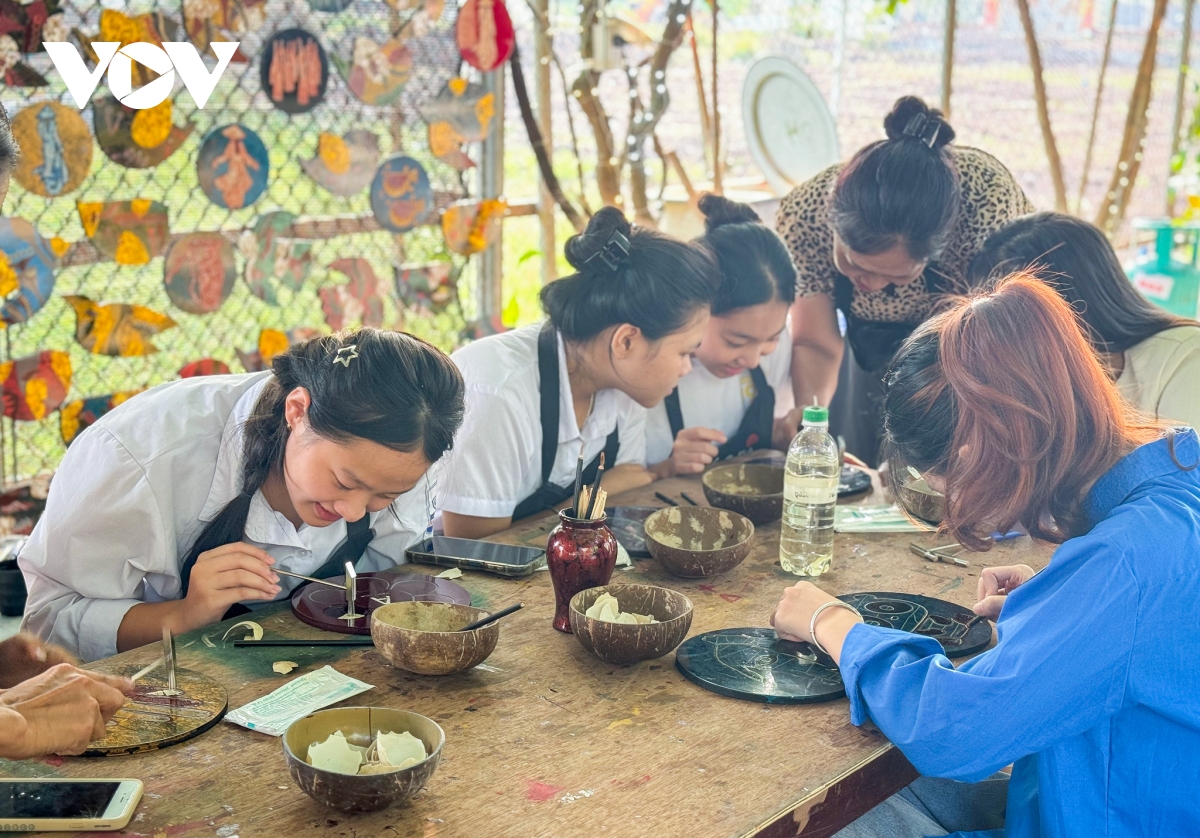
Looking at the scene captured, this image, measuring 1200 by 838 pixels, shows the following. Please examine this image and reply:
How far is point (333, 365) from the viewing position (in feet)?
6.19

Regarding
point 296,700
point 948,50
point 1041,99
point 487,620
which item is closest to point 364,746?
point 296,700

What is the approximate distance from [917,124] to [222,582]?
6.97 ft

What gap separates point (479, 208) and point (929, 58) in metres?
3.74

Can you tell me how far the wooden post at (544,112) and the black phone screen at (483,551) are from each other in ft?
7.51

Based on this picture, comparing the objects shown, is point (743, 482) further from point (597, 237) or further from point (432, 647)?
point (432, 647)

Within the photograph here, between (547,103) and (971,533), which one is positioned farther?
A: (547,103)

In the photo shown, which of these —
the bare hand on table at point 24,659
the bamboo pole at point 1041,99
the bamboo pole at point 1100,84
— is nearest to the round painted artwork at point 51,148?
the bare hand on table at point 24,659

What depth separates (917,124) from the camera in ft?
9.76

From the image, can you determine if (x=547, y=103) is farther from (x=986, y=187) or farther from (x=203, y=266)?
(x=986, y=187)

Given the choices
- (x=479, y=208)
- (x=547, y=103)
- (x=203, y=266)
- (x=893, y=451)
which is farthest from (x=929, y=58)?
(x=893, y=451)

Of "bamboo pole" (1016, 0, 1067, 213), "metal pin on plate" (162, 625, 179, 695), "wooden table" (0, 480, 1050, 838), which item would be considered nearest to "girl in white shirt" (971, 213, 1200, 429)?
"wooden table" (0, 480, 1050, 838)

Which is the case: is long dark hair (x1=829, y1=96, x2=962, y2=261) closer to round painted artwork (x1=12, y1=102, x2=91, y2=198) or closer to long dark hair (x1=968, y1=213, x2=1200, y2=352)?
long dark hair (x1=968, y1=213, x2=1200, y2=352)

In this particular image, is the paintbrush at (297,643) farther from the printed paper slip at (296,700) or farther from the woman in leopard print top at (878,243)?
the woman in leopard print top at (878,243)

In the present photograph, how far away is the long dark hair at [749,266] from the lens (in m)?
2.78
